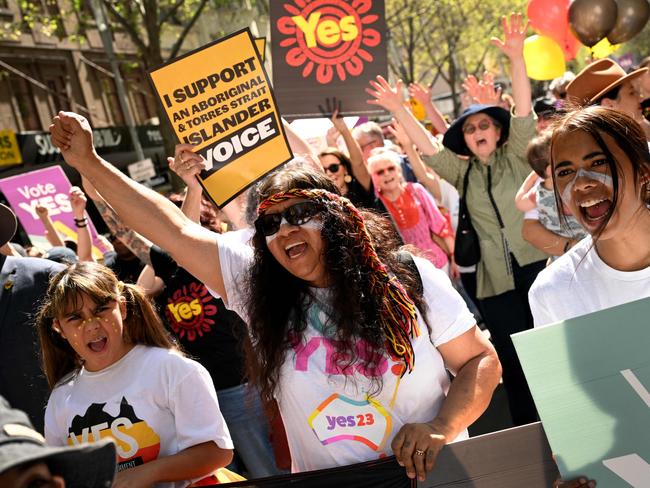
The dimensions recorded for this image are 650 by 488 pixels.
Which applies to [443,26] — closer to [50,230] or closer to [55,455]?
[50,230]

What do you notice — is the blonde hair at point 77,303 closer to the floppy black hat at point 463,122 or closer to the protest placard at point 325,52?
the protest placard at point 325,52

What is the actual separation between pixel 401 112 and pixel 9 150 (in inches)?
647

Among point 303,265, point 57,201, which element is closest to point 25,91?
point 57,201

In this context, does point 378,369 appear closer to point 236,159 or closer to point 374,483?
point 374,483

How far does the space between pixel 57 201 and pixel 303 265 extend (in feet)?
21.7

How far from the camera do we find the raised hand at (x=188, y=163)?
11.7 ft

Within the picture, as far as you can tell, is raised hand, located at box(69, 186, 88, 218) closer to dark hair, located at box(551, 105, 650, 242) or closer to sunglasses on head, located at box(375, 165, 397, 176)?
sunglasses on head, located at box(375, 165, 397, 176)

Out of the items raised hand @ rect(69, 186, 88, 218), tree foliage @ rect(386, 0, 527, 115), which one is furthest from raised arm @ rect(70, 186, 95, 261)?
tree foliage @ rect(386, 0, 527, 115)

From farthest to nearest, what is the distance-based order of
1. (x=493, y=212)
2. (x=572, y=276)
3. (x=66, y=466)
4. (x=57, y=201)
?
(x=57, y=201) → (x=493, y=212) → (x=572, y=276) → (x=66, y=466)

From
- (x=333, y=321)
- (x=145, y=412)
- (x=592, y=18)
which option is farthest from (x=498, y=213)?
(x=592, y=18)

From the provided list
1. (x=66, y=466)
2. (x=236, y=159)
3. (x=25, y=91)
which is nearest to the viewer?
(x=66, y=466)

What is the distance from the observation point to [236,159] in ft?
12.2

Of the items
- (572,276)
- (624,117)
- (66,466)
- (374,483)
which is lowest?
(374,483)

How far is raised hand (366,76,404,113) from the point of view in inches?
207
